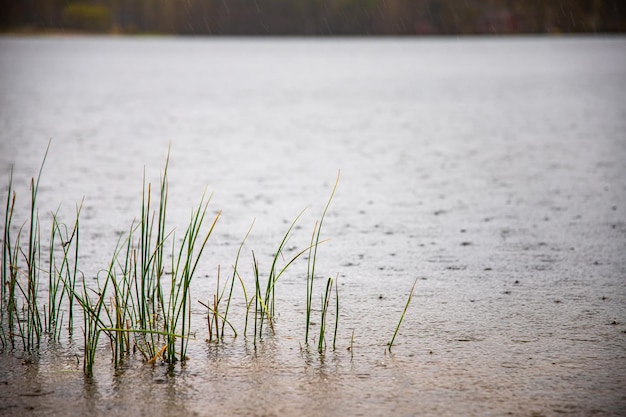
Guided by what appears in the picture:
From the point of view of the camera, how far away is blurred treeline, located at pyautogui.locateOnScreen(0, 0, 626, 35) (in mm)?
68312

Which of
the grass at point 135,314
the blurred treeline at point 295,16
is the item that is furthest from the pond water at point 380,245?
the blurred treeline at point 295,16

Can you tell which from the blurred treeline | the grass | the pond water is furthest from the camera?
the blurred treeline

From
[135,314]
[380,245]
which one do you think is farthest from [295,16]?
[135,314]

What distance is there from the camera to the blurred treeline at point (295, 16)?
224ft

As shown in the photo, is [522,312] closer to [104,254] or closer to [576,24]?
[104,254]

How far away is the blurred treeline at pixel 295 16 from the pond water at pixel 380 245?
6117cm

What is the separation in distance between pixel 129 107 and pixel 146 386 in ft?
32.9

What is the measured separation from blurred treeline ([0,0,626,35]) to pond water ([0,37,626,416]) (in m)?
61.2

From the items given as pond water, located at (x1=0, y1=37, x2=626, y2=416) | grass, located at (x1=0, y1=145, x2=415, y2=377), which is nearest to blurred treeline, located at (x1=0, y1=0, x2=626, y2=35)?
pond water, located at (x1=0, y1=37, x2=626, y2=416)

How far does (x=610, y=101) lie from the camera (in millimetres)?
11773

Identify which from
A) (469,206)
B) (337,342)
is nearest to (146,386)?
(337,342)

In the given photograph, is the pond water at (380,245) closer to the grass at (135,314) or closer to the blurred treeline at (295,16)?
the grass at (135,314)

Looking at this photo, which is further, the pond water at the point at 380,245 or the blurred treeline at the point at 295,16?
the blurred treeline at the point at 295,16

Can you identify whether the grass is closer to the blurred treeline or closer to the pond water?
the pond water
